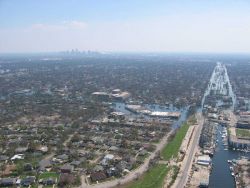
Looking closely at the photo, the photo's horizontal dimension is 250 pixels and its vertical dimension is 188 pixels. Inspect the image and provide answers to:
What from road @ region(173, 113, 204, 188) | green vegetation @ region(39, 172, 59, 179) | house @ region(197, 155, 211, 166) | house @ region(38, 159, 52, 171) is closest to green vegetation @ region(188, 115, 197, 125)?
road @ region(173, 113, 204, 188)

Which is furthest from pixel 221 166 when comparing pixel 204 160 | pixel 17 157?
pixel 17 157

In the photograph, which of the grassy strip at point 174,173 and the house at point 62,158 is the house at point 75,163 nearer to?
the house at point 62,158

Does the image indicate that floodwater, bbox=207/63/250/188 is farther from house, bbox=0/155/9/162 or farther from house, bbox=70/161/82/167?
house, bbox=0/155/9/162

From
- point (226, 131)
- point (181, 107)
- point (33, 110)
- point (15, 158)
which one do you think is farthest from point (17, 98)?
point (226, 131)

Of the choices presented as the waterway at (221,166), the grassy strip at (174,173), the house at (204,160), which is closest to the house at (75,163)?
the grassy strip at (174,173)

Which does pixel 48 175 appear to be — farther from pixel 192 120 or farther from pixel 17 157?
pixel 192 120
